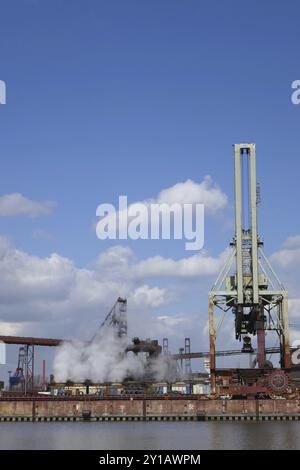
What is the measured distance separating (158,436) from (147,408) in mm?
29858

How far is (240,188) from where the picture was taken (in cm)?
9900

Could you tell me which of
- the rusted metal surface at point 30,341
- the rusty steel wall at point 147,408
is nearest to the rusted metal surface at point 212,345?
the rusty steel wall at point 147,408

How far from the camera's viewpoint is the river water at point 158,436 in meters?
59.7

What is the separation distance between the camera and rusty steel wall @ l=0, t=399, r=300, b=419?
92.8 metres

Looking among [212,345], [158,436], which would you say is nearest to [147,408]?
[212,345]

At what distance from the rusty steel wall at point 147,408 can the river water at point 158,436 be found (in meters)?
8.03

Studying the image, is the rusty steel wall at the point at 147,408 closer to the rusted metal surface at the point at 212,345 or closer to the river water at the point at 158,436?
the rusted metal surface at the point at 212,345

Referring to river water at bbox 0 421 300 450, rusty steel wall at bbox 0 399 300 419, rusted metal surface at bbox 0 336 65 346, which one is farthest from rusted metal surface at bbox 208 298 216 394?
rusted metal surface at bbox 0 336 65 346

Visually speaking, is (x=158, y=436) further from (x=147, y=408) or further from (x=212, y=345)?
(x=147, y=408)

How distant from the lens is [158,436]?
221 ft

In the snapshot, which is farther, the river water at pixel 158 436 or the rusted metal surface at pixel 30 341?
the rusted metal surface at pixel 30 341

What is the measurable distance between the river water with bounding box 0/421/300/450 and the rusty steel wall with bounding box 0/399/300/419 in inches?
316

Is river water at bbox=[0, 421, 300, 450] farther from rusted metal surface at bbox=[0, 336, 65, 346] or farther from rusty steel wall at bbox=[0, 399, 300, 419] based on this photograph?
rusted metal surface at bbox=[0, 336, 65, 346]
